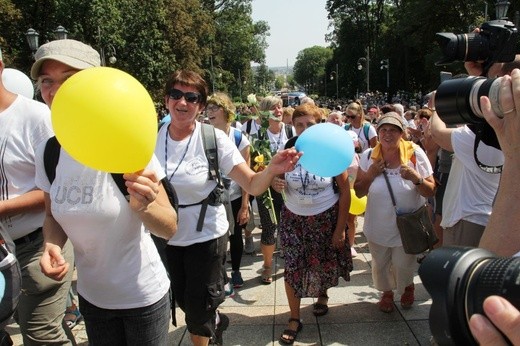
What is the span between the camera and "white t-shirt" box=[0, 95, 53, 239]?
250 centimetres

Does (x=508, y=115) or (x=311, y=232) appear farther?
(x=311, y=232)

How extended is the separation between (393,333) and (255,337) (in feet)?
3.80

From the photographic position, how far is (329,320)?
3951 mm

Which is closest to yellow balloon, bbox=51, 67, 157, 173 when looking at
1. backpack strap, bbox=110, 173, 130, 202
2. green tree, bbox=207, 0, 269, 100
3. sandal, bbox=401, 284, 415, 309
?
backpack strap, bbox=110, 173, 130, 202

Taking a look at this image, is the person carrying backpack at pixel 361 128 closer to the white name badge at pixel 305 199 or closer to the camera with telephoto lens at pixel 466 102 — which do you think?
the white name badge at pixel 305 199

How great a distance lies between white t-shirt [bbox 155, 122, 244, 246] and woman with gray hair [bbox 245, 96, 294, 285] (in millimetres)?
1681

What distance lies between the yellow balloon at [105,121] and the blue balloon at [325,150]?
156 centimetres

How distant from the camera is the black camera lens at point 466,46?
2232mm

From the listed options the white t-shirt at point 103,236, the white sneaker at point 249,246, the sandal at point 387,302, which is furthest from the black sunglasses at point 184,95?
the white sneaker at point 249,246

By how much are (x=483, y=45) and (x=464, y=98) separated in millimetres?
769

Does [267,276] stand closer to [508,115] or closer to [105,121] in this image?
[105,121]

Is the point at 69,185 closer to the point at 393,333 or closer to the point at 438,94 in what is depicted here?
the point at 438,94

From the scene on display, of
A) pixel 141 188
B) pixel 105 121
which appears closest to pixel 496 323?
pixel 141 188

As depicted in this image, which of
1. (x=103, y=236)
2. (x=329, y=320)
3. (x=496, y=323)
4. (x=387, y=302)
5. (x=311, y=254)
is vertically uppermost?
(x=496, y=323)
